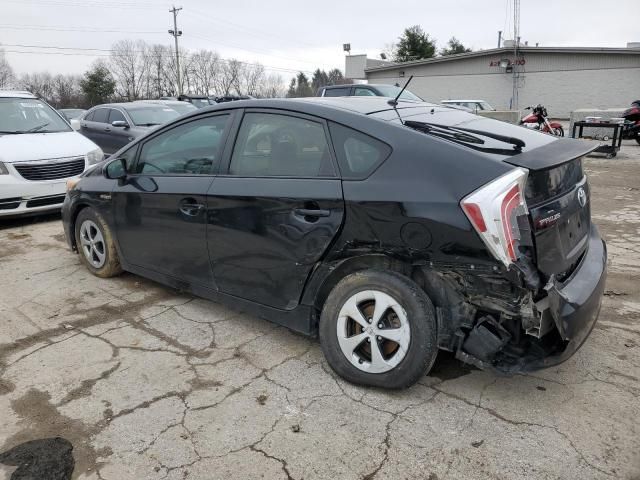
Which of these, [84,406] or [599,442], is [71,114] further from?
Result: [599,442]

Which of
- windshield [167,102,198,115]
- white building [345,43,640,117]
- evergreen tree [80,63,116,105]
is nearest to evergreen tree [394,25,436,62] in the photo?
white building [345,43,640,117]

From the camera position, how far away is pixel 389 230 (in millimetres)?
2674

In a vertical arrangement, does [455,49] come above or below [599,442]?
above

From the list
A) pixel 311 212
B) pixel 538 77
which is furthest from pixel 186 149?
pixel 538 77

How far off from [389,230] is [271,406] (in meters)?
1.15

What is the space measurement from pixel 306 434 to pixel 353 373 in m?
0.48

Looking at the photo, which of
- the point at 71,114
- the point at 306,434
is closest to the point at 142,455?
the point at 306,434

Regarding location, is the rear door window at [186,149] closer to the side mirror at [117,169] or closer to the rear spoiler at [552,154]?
the side mirror at [117,169]

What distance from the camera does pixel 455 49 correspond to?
185 feet

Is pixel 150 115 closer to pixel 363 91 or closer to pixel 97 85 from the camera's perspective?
pixel 363 91

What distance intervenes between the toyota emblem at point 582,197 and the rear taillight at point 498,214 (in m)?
0.78

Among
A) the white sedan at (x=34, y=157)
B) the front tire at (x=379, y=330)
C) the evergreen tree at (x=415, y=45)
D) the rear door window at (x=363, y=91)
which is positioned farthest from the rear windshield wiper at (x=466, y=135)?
the evergreen tree at (x=415, y=45)

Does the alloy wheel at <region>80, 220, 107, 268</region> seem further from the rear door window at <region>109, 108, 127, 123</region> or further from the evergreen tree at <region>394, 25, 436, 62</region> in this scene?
the evergreen tree at <region>394, 25, 436, 62</region>

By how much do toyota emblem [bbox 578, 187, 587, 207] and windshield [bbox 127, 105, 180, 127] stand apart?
9.54 meters
